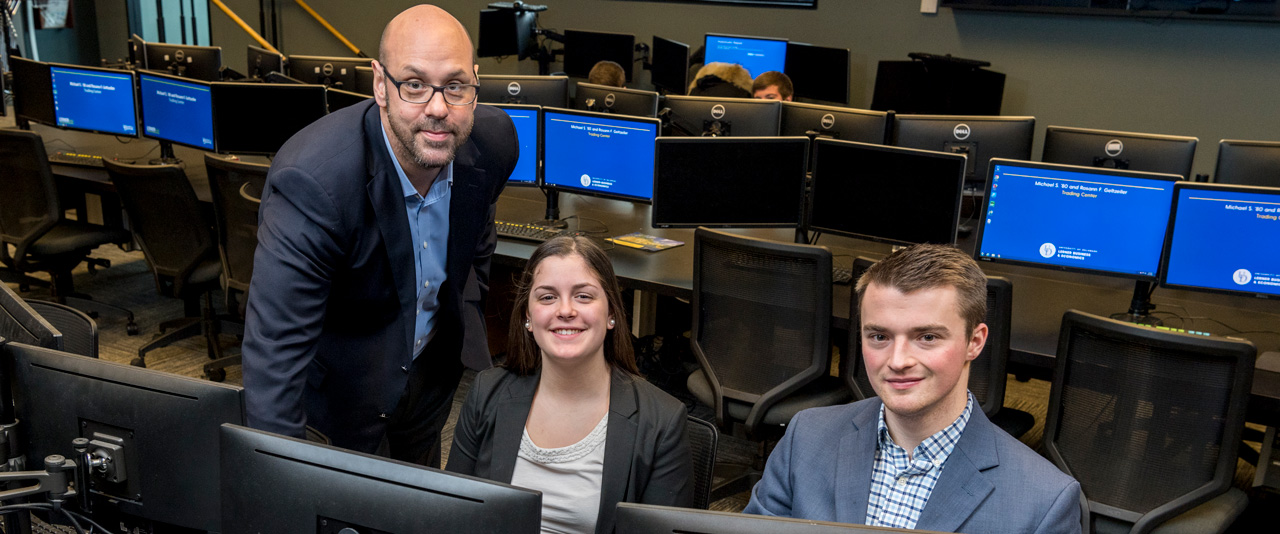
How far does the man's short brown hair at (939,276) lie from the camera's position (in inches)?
56.9

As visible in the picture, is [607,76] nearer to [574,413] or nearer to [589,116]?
[589,116]

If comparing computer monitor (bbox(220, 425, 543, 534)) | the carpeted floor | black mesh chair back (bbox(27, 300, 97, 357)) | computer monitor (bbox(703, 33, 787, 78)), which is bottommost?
the carpeted floor

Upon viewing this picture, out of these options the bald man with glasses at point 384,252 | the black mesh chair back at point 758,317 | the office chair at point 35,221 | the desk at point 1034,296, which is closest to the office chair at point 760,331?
the black mesh chair back at point 758,317

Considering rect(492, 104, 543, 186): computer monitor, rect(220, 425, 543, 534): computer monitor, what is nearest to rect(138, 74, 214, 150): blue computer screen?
rect(492, 104, 543, 186): computer monitor

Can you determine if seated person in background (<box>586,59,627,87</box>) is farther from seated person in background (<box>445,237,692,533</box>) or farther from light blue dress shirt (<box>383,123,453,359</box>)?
seated person in background (<box>445,237,692,533</box>)

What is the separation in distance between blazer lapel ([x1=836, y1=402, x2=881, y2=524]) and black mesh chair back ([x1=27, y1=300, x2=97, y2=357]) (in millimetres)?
1479

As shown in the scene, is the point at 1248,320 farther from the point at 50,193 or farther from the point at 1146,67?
the point at 50,193

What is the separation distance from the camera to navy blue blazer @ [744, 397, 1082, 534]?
Result: 4.49ft

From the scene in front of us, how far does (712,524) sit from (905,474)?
54 centimetres

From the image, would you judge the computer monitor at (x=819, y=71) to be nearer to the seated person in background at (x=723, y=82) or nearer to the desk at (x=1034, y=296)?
the seated person in background at (x=723, y=82)

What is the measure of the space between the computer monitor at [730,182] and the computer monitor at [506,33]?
5.22 metres

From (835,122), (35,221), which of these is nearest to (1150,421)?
(835,122)

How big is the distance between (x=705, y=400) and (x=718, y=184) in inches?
34.0

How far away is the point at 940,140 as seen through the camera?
3.93 meters
